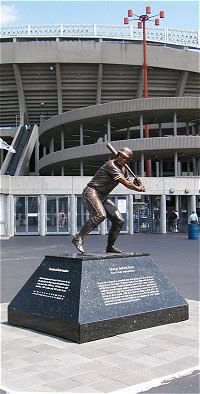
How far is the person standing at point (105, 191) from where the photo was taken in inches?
314

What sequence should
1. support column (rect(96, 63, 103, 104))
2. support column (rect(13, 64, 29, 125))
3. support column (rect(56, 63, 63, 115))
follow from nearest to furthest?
1. support column (rect(96, 63, 103, 104))
2. support column (rect(56, 63, 63, 115))
3. support column (rect(13, 64, 29, 125))

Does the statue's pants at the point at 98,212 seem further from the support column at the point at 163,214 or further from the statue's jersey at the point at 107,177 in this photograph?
the support column at the point at 163,214

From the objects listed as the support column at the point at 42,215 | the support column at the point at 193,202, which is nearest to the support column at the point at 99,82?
the support column at the point at 193,202

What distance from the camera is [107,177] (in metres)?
8.12

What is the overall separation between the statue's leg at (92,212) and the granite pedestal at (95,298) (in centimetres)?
51

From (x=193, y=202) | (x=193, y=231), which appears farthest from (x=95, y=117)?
(x=193, y=231)

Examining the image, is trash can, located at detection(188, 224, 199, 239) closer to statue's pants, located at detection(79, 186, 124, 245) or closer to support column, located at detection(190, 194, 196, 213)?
support column, located at detection(190, 194, 196, 213)

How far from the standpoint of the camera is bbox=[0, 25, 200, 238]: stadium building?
32.7 metres

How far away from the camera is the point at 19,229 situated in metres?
32.6

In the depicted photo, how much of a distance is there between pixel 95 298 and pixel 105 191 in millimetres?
1958

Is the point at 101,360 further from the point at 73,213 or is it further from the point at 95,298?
the point at 73,213

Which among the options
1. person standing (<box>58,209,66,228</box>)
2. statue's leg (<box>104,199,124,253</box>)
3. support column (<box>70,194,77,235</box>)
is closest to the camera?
statue's leg (<box>104,199,124,253</box>)

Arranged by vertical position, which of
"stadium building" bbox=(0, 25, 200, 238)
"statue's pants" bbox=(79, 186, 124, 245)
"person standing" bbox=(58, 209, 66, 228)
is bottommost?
"person standing" bbox=(58, 209, 66, 228)

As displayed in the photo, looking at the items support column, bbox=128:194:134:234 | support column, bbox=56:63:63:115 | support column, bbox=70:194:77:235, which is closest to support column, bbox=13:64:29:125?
support column, bbox=56:63:63:115
